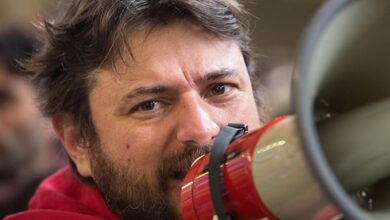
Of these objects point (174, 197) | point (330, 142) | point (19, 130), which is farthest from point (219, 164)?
point (19, 130)

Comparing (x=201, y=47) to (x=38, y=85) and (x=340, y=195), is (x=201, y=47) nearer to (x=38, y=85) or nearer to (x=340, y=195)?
(x=38, y=85)

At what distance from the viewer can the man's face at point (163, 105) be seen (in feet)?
4.46

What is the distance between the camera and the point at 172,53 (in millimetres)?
1403

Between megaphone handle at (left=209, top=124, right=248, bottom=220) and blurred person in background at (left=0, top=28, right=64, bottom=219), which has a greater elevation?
megaphone handle at (left=209, top=124, right=248, bottom=220)

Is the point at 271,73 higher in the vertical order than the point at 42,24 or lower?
lower

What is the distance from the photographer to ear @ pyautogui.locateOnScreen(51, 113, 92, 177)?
5.31 ft

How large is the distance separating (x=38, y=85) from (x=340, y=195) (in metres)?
1.11

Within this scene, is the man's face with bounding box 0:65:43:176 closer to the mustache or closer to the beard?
the beard

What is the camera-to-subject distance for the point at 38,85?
5.81 ft

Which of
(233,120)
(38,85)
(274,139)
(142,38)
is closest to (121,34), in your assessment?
(142,38)

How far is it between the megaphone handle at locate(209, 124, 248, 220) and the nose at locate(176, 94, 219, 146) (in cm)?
12

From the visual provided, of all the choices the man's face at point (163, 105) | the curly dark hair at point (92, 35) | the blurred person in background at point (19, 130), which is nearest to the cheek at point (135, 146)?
the man's face at point (163, 105)

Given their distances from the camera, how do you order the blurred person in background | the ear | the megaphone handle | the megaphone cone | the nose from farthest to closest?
the blurred person in background < the ear < the nose < the megaphone handle < the megaphone cone

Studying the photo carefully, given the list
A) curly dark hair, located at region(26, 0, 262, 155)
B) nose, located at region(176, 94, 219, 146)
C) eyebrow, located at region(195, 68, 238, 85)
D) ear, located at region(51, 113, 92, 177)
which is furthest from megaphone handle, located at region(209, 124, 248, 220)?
ear, located at region(51, 113, 92, 177)
